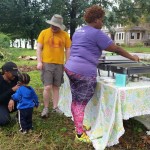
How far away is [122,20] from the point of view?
1297 inches

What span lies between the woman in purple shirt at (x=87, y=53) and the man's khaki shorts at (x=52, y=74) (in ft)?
3.22

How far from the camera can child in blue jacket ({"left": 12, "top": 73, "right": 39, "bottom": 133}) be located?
4273mm

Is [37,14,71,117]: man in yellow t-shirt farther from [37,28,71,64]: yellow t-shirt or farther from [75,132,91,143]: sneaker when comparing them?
[75,132,91,143]: sneaker

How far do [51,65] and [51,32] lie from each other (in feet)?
1.75

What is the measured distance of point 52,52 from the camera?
4.87 m

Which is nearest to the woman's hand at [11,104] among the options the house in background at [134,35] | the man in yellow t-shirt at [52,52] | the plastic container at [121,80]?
the man in yellow t-shirt at [52,52]

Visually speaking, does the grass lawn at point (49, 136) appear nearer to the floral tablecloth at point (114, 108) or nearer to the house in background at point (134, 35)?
the floral tablecloth at point (114, 108)

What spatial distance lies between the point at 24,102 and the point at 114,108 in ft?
4.41

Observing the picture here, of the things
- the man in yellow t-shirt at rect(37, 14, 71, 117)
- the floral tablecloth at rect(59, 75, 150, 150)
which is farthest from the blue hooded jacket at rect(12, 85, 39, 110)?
the floral tablecloth at rect(59, 75, 150, 150)

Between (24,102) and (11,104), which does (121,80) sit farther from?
(11,104)

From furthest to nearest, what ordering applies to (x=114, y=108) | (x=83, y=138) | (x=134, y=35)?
(x=134, y=35) → (x=83, y=138) → (x=114, y=108)

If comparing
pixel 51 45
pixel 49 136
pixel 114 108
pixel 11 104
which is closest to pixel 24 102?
pixel 11 104

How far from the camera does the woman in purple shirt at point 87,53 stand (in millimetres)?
3688

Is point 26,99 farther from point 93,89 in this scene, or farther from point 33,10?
point 33,10
